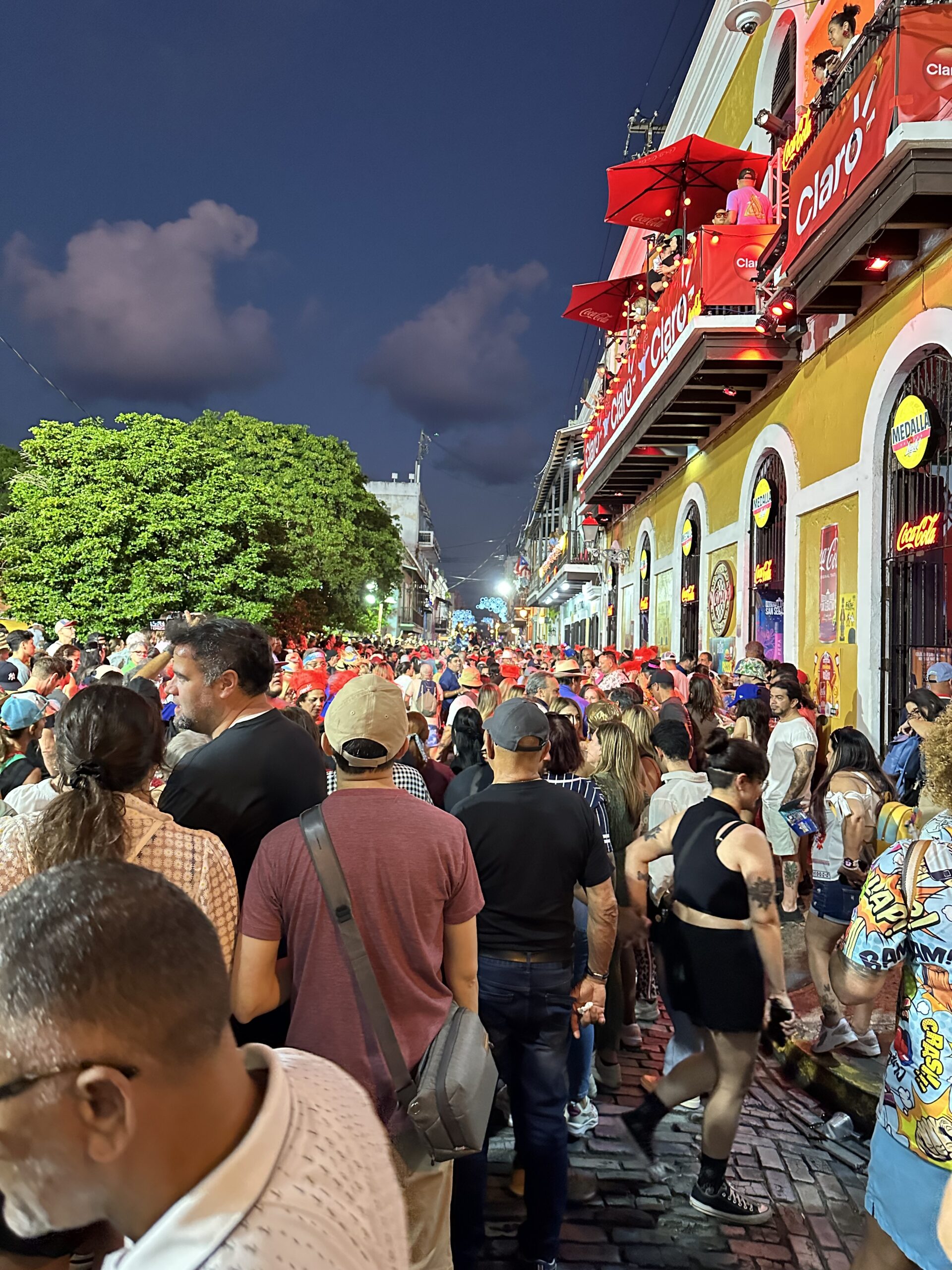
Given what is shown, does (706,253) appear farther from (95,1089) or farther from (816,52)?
(95,1089)

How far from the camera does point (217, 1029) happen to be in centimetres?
96

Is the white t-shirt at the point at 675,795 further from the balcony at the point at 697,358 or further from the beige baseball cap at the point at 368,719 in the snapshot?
the balcony at the point at 697,358

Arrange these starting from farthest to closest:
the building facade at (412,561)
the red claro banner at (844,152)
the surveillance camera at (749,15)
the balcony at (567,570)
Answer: the building facade at (412,561)
the balcony at (567,570)
the surveillance camera at (749,15)
the red claro banner at (844,152)

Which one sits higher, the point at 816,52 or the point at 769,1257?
the point at 816,52

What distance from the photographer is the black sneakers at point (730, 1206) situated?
3463 millimetres

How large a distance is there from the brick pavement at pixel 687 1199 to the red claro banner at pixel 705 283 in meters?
9.16

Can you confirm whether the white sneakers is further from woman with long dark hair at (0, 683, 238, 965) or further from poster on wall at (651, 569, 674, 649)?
poster on wall at (651, 569, 674, 649)

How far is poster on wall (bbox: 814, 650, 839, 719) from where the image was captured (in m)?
9.09

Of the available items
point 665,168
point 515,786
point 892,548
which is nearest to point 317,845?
point 515,786

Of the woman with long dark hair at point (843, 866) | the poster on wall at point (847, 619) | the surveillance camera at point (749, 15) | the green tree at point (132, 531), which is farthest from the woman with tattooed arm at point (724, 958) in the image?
the green tree at point (132, 531)

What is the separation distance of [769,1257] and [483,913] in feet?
5.72

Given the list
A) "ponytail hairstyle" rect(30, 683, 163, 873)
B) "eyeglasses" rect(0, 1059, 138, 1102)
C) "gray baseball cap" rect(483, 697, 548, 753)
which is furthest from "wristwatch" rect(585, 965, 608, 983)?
"eyeglasses" rect(0, 1059, 138, 1102)

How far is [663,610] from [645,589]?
2725 millimetres

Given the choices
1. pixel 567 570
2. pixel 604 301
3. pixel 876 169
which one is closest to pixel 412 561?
pixel 567 570
